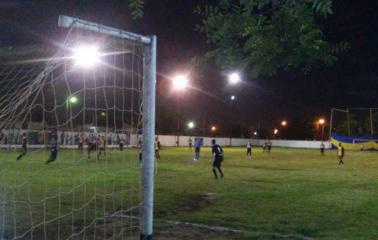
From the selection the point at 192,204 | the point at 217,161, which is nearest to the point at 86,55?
the point at 192,204

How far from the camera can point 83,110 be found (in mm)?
8133

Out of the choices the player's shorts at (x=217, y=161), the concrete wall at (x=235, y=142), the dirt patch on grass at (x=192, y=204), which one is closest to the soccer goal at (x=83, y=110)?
the dirt patch on grass at (x=192, y=204)

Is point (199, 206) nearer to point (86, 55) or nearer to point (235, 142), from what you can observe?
point (86, 55)

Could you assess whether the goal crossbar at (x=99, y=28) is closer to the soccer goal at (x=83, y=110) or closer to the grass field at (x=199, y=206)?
the soccer goal at (x=83, y=110)

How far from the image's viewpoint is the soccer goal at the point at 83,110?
21.6 feet

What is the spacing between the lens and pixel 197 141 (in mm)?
36656

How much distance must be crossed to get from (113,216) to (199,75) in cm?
721

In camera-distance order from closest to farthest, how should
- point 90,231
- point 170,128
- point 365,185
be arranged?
point 90,231, point 365,185, point 170,128

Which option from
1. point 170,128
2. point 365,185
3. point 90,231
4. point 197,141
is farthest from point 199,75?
point 170,128

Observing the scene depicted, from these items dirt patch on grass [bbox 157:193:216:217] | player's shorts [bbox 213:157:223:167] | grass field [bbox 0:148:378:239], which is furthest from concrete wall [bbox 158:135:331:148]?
dirt patch on grass [bbox 157:193:216:217]

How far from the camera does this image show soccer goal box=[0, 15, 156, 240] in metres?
6.59

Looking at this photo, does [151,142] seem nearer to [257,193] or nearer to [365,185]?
[257,193]

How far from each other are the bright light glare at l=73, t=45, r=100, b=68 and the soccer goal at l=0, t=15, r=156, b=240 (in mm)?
14

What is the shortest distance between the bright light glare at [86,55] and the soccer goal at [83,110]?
1 centimetres
